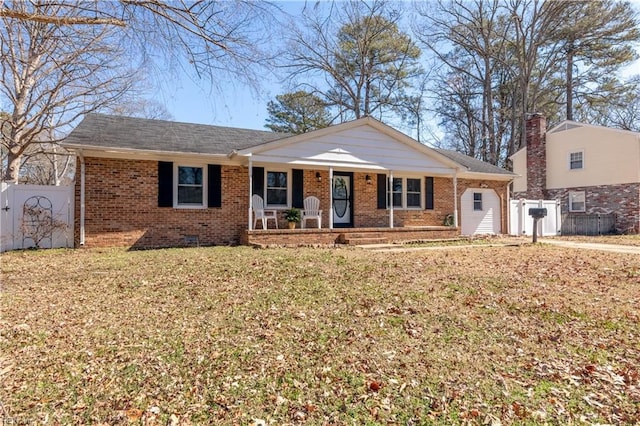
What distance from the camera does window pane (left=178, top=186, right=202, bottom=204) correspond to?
1062cm

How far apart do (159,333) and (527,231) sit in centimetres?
1662

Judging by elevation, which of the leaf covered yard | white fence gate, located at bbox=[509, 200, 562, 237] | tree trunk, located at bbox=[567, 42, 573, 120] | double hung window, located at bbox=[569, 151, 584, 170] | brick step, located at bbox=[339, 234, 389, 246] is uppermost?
tree trunk, located at bbox=[567, 42, 573, 120]

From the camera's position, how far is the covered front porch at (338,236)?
10.1 meters

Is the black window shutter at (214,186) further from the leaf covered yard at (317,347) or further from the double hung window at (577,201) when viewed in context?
the double hung window at (577,201)

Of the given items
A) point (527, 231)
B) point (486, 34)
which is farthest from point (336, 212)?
point (486, 34)

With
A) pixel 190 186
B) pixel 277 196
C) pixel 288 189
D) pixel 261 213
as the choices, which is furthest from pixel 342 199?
pixel 190 186

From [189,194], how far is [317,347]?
8.40 metres

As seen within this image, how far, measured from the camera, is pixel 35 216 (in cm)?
955

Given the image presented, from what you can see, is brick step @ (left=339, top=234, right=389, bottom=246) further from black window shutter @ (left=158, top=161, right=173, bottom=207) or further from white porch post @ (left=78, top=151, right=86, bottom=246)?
white porch post @ (left=78, top=151, right=86, bottom=246)

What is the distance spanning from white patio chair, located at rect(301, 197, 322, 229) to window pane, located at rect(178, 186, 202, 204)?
328 centimetres

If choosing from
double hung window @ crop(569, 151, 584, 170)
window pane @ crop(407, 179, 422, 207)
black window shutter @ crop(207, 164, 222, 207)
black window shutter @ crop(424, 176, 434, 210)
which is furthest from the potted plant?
double hung window @ crop(569, 151, 584, 170)

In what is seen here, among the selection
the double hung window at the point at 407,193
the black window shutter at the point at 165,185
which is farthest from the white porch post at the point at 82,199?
the double hung window at the point at 407,193

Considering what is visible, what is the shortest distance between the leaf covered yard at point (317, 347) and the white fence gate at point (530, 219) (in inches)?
392

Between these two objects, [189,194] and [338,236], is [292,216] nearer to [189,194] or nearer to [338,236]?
[338,236]
